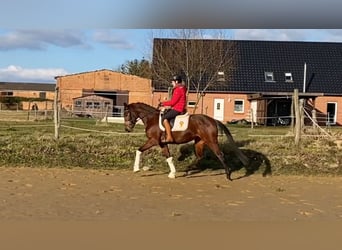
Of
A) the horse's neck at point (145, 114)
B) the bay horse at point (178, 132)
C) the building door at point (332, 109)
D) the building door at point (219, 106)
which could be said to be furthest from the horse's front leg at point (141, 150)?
the building door at point (332, 109)

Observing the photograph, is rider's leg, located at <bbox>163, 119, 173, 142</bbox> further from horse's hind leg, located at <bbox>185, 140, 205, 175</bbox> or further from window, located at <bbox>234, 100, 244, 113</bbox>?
window, located at <bbox>234, 100, 244, 113</bbox>

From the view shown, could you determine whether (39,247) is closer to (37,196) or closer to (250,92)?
(37,196)

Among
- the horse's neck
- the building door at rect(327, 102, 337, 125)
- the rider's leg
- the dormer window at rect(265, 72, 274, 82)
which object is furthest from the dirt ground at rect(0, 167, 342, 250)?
the building door at rect(327, 102, 337, 125)

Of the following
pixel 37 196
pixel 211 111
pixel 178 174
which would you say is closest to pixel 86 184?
pixel 37 196

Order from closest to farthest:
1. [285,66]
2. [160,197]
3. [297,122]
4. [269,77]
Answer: [160,197], [297,122], [269,77], [285,66]

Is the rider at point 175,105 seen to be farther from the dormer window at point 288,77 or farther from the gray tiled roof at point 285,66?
the dormer window at point 288,77

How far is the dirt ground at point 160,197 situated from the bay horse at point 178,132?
0.43m

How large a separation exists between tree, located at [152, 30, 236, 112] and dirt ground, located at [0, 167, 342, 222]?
26124 millimetres

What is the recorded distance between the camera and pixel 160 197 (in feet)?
28.2

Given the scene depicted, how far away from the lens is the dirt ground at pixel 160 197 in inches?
271

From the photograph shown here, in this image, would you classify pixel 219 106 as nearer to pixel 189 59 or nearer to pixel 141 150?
pixel 189 59

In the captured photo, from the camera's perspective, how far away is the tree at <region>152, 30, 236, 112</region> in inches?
1518

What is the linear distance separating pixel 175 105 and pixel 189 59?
91.4 ft

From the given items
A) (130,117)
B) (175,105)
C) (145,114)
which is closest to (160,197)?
(175,105)
